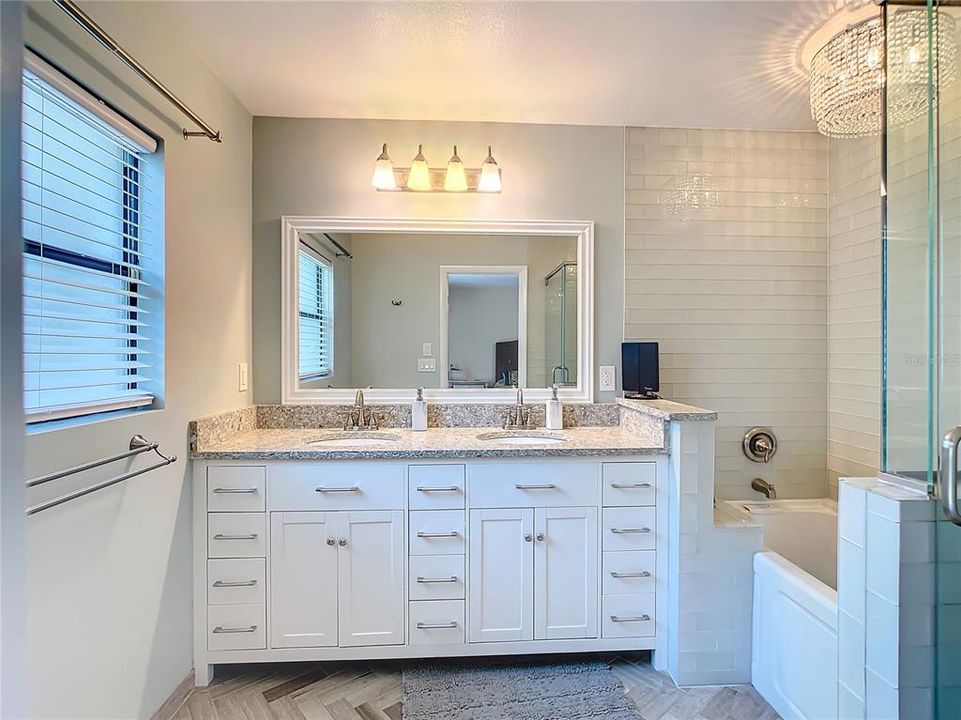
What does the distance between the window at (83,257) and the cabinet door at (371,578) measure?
2.75 ft

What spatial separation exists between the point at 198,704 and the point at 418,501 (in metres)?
1.03

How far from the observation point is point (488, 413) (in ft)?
7.77

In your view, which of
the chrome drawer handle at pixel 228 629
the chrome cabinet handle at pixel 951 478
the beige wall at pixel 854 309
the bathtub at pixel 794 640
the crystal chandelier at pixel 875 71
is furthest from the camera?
the beige wall at pixel 854 309

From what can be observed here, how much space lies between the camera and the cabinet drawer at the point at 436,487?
5.99 ft

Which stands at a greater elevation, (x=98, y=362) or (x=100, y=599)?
(x=98, y=362)

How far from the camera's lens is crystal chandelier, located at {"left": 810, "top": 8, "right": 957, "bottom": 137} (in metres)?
1.26

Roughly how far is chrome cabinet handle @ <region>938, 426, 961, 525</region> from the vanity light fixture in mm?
1820

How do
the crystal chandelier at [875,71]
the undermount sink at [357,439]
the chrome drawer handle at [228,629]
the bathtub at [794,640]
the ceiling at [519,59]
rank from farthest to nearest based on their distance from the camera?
1. the undermount sink at [357,439]
2. the chrome drawer handle at [228,629]
3. the ceiling at [519,59]
4. the bathtub at [794,640]
5. the crystal chandelier at [875,71]

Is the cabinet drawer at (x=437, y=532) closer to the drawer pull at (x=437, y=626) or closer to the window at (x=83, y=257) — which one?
the drawer pull at (x=437, y=626)

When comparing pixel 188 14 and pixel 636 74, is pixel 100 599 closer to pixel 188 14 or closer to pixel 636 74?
pixel 188 14

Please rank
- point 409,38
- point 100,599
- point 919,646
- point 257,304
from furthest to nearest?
point 257,304
point 409,38
point 100,599
point 919,646

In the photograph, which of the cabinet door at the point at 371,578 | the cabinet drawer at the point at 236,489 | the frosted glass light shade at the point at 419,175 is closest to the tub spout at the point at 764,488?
the cabinet door at the point at 371,578

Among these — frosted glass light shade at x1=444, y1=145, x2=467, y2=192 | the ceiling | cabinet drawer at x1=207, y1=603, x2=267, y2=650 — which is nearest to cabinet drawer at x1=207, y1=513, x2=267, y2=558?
cabinet drawer at x1=207, y1=603, x2=267, y2=650

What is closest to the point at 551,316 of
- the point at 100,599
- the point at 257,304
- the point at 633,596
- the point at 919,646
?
the point at 633,596
